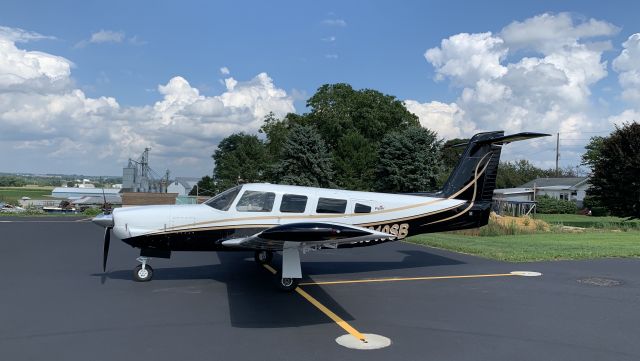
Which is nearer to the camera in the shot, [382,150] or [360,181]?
[382,150]

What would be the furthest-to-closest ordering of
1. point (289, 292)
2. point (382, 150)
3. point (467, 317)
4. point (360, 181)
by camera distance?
point (360, 181)
point (382, 150)
point (289, 292)
point (467, 317)

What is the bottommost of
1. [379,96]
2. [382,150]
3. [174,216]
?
[174,216]

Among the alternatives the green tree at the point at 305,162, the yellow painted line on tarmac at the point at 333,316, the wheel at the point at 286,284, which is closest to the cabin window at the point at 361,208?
the yellow painted line on tarmac at the point at 333,316

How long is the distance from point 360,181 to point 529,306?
39852 mm

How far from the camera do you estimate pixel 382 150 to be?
44469mm

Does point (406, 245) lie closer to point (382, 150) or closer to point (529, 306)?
point (529, 306)

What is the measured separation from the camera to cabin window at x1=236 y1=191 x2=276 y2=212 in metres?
9.55

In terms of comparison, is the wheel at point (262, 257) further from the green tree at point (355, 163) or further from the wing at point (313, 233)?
the green tree at point (355, 163)

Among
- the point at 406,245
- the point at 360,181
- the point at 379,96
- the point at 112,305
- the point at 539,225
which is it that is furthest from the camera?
the point at 379,96

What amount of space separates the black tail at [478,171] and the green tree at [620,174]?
2470 cm

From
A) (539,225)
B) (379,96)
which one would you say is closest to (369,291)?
(539,225)

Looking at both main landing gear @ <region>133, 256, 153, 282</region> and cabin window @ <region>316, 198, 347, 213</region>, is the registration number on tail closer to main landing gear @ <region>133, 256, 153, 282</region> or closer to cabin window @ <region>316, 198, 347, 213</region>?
cabin window @ <region>316, 198, 347, 213</region>

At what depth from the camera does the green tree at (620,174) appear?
30.6 metres

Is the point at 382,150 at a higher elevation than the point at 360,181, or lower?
higher
